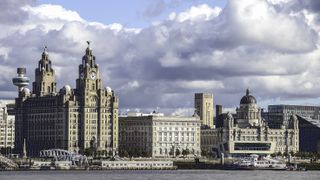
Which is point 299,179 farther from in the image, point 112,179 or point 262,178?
point 112,179

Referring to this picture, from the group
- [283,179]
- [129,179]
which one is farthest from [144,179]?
[283,179]

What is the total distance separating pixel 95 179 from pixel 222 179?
24.8 meters

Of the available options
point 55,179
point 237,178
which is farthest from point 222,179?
point 55,179

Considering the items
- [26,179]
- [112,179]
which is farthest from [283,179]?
[26,179]

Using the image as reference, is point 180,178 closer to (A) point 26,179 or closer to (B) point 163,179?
(B) point 163,179

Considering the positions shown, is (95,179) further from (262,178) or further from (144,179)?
(262,178)

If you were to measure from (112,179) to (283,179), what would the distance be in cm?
3403

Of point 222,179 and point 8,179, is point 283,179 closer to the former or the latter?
point 222,179

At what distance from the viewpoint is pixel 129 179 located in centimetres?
18588

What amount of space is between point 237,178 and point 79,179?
31926mm

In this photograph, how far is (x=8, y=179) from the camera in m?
183

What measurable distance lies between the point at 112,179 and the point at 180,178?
1497cm

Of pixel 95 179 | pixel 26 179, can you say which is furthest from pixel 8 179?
pixel 95 179

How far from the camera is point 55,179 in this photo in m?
187
